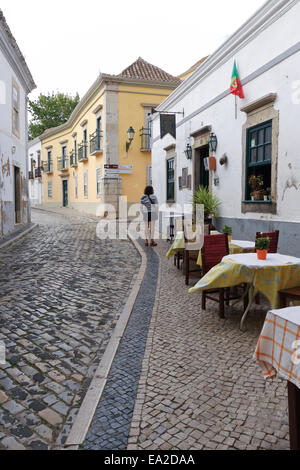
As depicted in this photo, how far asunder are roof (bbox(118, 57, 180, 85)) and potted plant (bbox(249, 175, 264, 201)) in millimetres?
14235

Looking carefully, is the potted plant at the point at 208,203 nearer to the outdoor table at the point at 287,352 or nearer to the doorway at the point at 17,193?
the outdoor table at the point at 287,352

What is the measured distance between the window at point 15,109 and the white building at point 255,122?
6251 mm

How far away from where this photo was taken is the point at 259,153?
24.3ft

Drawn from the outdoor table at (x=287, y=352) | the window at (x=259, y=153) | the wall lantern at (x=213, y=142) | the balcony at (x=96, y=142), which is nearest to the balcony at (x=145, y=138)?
the balcony at (x=96, y=142)

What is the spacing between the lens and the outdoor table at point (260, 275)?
3729 mm

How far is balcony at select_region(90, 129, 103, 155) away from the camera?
2027cm

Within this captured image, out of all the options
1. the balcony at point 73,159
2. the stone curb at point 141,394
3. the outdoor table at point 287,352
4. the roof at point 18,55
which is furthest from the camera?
the balcony at point 73,159

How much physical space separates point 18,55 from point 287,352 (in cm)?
1379

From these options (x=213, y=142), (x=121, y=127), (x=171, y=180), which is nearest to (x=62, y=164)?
(x=121, y=127)

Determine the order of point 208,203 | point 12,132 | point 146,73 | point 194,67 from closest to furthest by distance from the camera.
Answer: point 208,203 → point 12,132 → point 194,67 → point 146,73

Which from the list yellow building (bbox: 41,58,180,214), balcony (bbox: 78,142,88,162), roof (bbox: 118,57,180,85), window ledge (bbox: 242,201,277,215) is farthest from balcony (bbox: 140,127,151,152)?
window ledge (bbox: 242,201,277,215)

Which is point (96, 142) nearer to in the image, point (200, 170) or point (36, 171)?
point (200, 170)

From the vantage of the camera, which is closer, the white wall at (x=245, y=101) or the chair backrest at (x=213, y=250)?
the chair backrest at (x=213, y=250)
